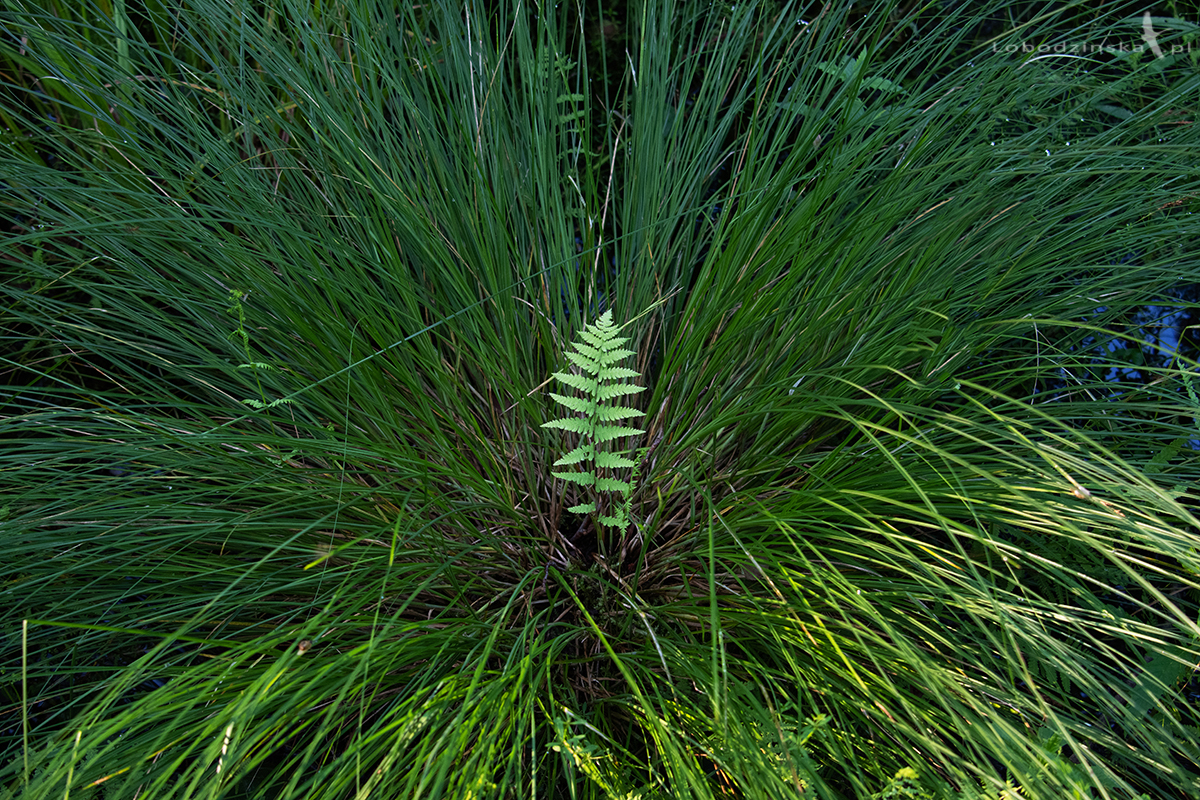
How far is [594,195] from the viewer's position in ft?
6.68

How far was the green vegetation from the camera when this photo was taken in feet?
4.64

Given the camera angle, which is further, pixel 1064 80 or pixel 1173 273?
pixel 1064 80

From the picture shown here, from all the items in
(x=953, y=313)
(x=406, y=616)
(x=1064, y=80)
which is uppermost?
(x=1064, y=80)

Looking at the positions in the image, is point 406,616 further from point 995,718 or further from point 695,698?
point 995,718

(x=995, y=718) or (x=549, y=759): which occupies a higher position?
(x=995, y=718)

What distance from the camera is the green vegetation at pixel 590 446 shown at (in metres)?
1.41

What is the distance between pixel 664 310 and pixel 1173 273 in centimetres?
128

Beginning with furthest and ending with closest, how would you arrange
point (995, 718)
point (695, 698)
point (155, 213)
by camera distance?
point (155, 213) → point (695, 698) → point (995, 718)

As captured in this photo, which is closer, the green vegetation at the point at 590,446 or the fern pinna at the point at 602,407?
the green vegetation at the point at 590,446

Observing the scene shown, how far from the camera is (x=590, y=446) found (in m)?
1.62

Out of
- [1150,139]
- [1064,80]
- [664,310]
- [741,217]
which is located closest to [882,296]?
[741,217]

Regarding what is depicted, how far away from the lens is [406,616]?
1.85 meters

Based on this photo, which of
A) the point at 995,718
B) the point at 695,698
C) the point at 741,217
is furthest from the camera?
the point at 741,217

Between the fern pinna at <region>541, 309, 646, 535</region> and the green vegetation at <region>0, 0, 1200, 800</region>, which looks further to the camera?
the fern pinna at <region>541, 309, 646, 535</region>
